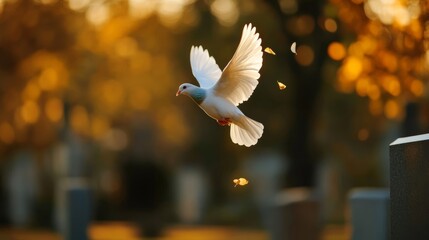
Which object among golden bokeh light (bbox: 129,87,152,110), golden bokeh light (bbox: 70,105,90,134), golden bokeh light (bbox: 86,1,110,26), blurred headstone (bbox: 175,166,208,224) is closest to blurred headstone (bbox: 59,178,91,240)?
golden bokeh light (bbox: 86,1,110,26)

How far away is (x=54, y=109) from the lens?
38.6 metres

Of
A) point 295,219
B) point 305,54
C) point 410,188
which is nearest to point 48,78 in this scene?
point 305,54

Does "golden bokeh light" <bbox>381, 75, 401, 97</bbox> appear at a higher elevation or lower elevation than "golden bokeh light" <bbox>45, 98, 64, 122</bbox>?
lower

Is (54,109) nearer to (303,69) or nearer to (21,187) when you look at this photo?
(303,69)

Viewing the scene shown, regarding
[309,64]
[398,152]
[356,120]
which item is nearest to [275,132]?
[356,120]

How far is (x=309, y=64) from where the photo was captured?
30.3m

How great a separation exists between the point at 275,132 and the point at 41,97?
545 inches

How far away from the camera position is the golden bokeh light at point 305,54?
30.2 metres

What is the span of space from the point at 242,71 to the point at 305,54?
2020 centimetres

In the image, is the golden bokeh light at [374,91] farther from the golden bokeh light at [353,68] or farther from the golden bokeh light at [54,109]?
the golden bokeh light at [54,109]

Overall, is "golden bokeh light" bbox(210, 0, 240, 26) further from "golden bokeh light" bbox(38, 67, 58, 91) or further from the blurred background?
"golden bokeh light" bbox(38, 67, 58, 91)

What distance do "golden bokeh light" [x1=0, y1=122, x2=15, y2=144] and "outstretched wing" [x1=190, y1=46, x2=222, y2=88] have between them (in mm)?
25906

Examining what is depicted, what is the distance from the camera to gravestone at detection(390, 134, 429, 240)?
11391 mm

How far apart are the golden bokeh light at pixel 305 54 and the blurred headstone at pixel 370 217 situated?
13039 mm
